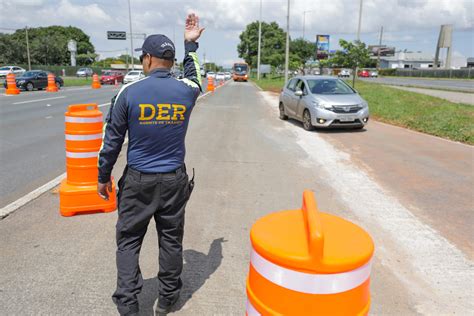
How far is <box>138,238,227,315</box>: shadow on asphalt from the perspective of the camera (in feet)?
9.83

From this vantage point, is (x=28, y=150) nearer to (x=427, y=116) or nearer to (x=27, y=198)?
(x=27, y=198)

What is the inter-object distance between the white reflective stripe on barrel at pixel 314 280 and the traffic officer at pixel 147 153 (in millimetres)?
1259

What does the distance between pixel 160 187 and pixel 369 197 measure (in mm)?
3782

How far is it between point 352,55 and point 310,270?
847 inches

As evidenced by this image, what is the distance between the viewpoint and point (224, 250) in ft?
12.6

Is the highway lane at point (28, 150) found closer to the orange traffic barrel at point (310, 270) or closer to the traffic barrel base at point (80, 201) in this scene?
the traffic barrel base at point (80, 201)

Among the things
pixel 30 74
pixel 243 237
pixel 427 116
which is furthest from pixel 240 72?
pixel 243 237

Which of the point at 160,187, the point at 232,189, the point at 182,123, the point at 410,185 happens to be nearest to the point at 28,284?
the point at 160,187

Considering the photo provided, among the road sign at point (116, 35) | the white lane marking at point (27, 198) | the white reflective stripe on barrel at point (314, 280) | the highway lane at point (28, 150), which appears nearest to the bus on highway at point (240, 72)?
the road sign at point (116, 35)

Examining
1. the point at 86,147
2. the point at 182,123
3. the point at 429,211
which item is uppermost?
the point at 182,123

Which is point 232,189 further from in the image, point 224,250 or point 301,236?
point 301,236

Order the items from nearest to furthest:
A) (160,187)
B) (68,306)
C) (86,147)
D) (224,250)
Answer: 1. (160,187)
2. (68,306)
3. (224,250)
4. (86,147)

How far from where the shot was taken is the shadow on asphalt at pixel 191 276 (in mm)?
2997

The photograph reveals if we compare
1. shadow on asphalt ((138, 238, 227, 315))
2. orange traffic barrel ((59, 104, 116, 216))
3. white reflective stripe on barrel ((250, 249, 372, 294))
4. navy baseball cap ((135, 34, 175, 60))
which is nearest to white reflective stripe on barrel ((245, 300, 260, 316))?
white reflective stripe on barrel ((250, 249, 372, 294))
